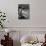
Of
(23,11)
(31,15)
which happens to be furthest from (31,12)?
(23,11)

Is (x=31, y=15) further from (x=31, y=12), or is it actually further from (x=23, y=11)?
(x=23, y=11)

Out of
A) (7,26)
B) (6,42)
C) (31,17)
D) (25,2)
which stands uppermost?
(25,2)

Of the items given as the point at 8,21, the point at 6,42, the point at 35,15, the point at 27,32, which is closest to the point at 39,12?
the point at 35,15

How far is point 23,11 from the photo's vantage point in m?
3.11

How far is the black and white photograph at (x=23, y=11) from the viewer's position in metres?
3.10

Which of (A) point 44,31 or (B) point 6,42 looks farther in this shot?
(A) point 44,31

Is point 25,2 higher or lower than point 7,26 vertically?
higher

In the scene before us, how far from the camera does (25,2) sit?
10.2 ft

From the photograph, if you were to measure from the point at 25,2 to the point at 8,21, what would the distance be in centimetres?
59

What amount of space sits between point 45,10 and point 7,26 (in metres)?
0.96

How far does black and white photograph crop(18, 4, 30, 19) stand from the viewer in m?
3.10

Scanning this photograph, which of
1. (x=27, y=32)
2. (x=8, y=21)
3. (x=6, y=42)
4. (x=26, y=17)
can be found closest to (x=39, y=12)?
(x=26, y=17)

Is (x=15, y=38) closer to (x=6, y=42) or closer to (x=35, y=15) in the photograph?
(x=6, y=42)

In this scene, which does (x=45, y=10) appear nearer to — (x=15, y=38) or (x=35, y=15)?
(x=35, y=15)
